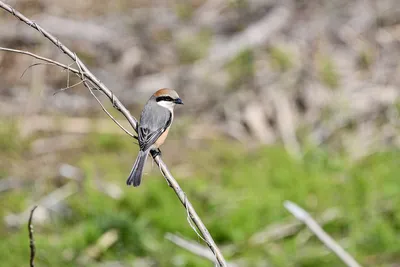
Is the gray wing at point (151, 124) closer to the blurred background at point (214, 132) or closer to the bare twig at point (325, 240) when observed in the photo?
the blurred background at point (214, 132)

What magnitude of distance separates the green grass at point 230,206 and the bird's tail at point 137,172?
6.12 feet

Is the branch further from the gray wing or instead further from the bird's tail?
the gray wing

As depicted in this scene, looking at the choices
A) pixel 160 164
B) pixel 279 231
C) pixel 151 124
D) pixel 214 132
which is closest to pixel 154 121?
pixel 151 124

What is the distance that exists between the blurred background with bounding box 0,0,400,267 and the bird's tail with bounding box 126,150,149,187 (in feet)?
3.43

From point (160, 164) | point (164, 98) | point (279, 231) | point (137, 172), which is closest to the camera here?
point (160, 164)

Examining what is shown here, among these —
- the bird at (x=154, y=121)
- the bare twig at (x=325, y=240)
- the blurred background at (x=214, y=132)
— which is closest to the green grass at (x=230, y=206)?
the blurred background at (x=214, y=132)

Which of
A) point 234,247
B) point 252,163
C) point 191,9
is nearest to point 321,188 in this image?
point 252,163

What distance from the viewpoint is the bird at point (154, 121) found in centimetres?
360

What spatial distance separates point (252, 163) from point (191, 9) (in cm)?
362

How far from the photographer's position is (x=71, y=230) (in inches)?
222

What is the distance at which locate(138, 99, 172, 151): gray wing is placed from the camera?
3.61 m

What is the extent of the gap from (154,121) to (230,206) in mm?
2562

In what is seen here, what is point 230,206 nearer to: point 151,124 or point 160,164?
point 151,124

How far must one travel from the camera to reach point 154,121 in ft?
12.1
